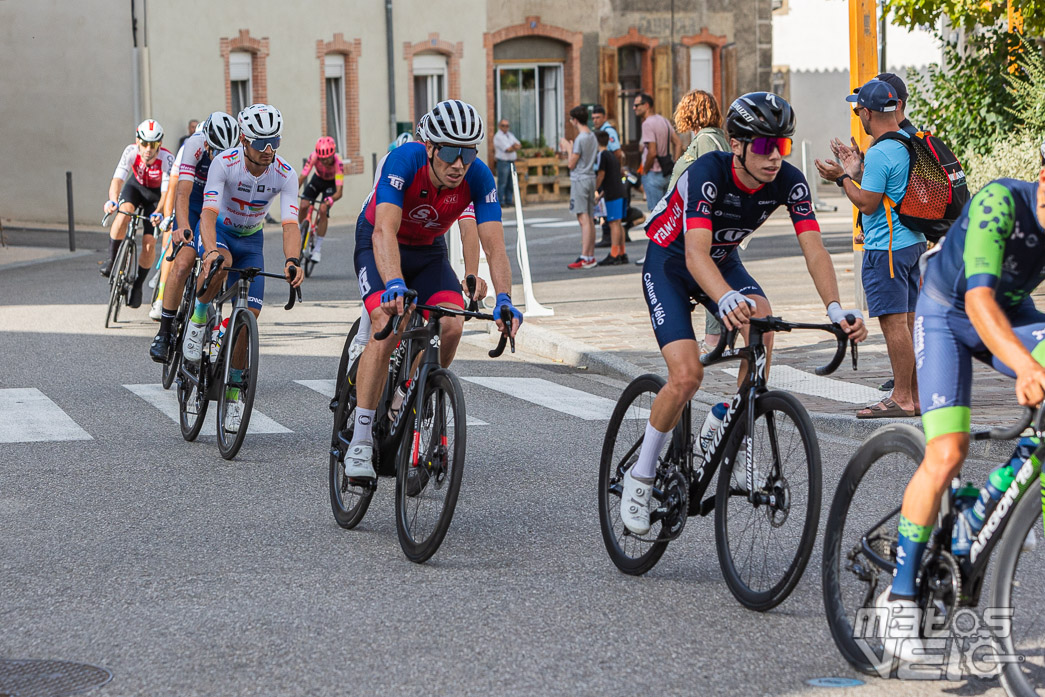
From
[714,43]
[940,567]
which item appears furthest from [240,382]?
[714,43]

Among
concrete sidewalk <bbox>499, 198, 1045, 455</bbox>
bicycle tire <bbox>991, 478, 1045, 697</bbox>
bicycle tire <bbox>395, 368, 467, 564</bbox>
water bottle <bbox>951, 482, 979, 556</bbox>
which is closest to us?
bicycle tire <bbox>991, 478, 1045, 697</bbox>

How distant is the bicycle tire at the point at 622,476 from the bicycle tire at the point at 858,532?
1.06 meters

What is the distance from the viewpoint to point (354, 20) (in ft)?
112

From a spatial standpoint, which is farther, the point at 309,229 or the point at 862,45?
the point at 309,229

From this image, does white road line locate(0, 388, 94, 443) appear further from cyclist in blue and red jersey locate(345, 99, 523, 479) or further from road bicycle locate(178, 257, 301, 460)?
cyclist in blue and red jersey locate(345, 99, 523, 479)

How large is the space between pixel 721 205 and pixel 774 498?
1175 mm

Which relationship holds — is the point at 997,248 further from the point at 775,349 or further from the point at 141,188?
the point at 141,188

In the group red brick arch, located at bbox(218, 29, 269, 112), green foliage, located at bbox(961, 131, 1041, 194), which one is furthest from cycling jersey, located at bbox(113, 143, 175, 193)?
red brick arch, located at bbox(218, 29, 269, 112)

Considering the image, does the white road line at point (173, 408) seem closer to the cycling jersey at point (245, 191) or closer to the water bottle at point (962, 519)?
the cycling jersey at point (245, 191)

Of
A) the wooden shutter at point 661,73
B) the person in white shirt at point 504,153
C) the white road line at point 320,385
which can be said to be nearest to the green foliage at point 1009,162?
the white road line at point 320,385

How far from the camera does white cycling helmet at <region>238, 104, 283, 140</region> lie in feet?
28.6

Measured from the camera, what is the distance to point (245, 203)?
910 cm

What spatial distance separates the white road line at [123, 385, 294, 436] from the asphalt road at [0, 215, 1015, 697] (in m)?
0.14

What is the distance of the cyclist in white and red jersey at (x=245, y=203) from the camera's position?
28.7ft
